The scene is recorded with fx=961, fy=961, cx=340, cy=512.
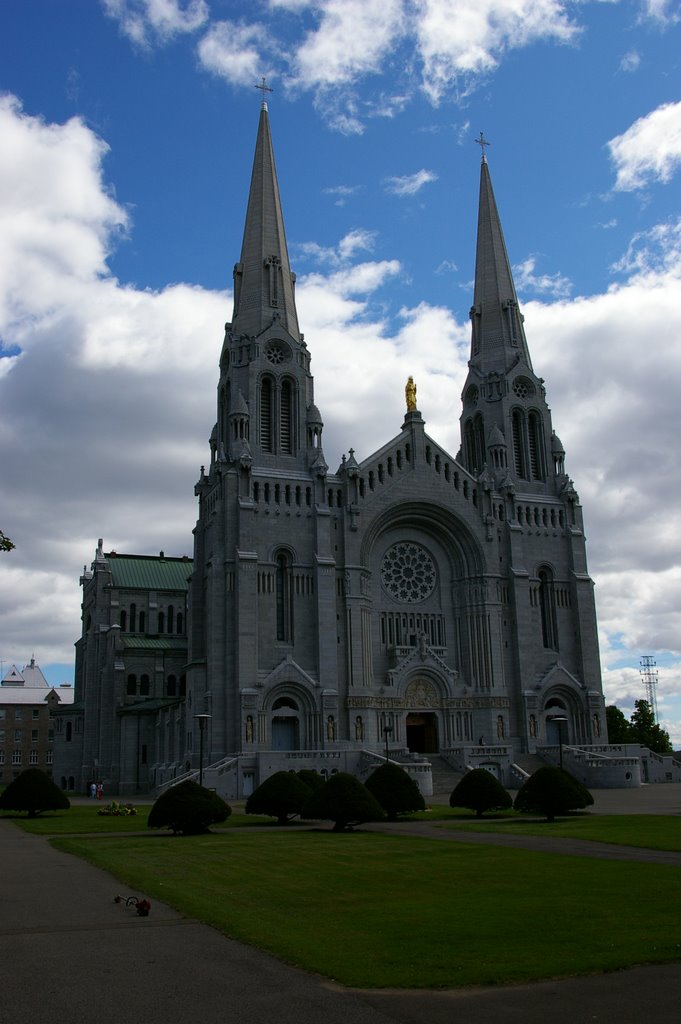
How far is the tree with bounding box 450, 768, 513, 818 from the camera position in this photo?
36844mm

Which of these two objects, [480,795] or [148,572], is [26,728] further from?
[480,795]

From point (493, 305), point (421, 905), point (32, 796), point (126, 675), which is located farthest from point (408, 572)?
point (421, 905)

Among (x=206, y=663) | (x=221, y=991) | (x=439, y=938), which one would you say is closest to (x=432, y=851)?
(x=439, y=938)

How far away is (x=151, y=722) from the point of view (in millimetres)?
77875

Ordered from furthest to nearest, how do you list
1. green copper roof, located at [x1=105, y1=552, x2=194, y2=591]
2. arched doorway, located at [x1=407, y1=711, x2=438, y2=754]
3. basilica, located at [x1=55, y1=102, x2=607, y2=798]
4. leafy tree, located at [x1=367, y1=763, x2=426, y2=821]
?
green copper roof, located at [x1=105, y1=552, x2=194, y2=591]
arched doorway, located at [x1=407, y1=711, x2=438, y2=754]
basilica, located at [x1=55, y1=102, x2=607, y2=798]
leafy tree, located at [x1=367, y1=763, x2=426, y2=821]

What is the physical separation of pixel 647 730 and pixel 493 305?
51.3m

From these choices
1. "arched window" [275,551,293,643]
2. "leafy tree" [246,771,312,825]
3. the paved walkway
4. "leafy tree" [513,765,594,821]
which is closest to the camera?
the paved walkway

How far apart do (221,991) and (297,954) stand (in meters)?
1.76

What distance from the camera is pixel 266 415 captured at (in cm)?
7025

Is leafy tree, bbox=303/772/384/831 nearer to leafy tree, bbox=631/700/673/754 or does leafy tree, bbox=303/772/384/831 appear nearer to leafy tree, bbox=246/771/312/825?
leafy tree, bbox=246/771/312/825

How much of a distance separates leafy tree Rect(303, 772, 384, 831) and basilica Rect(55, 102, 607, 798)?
22.0 m

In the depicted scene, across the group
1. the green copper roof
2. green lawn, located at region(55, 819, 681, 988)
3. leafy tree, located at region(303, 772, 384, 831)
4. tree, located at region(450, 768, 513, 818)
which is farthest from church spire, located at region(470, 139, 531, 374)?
green lawn, located at region(55, 819, 681, 988)

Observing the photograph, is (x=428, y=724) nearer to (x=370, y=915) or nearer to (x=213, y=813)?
(x=213, y=813)

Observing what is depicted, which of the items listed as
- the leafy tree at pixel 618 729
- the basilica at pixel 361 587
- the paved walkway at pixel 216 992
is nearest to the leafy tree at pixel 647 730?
the leafy tree at pixel 618 729
